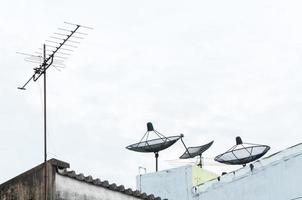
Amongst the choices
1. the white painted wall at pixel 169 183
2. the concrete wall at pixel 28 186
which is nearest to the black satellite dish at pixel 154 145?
the white painted wall at pixel 169 183

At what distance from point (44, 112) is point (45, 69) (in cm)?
91

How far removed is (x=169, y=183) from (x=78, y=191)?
10405mm

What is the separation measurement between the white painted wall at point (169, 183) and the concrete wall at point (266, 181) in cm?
151

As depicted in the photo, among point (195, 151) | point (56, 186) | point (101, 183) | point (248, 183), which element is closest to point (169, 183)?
point (195, 151)

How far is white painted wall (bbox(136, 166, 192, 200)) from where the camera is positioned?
23375 millimetres

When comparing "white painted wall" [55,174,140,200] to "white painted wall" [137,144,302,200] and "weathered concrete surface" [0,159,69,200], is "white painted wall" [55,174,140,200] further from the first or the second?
"white painted wall" [137,144,302,200]

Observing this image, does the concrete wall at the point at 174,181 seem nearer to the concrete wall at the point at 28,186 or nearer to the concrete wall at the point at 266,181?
the concrete wall at the point at 266,181

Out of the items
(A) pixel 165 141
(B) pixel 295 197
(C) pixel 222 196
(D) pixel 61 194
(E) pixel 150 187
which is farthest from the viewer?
(E) pixel 150 187

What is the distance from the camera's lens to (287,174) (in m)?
19.1

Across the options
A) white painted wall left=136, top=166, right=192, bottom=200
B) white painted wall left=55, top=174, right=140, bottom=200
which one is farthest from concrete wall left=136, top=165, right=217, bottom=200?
white painted wall left=55, top=174, right=140, bottom=200

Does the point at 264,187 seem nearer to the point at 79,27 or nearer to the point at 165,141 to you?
the point at 165,141

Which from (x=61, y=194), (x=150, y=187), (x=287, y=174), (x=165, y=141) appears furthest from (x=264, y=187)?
(x=61, y=194)

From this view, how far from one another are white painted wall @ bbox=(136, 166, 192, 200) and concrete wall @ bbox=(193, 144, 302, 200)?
1.51 m

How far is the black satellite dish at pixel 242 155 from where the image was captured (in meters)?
22.2
